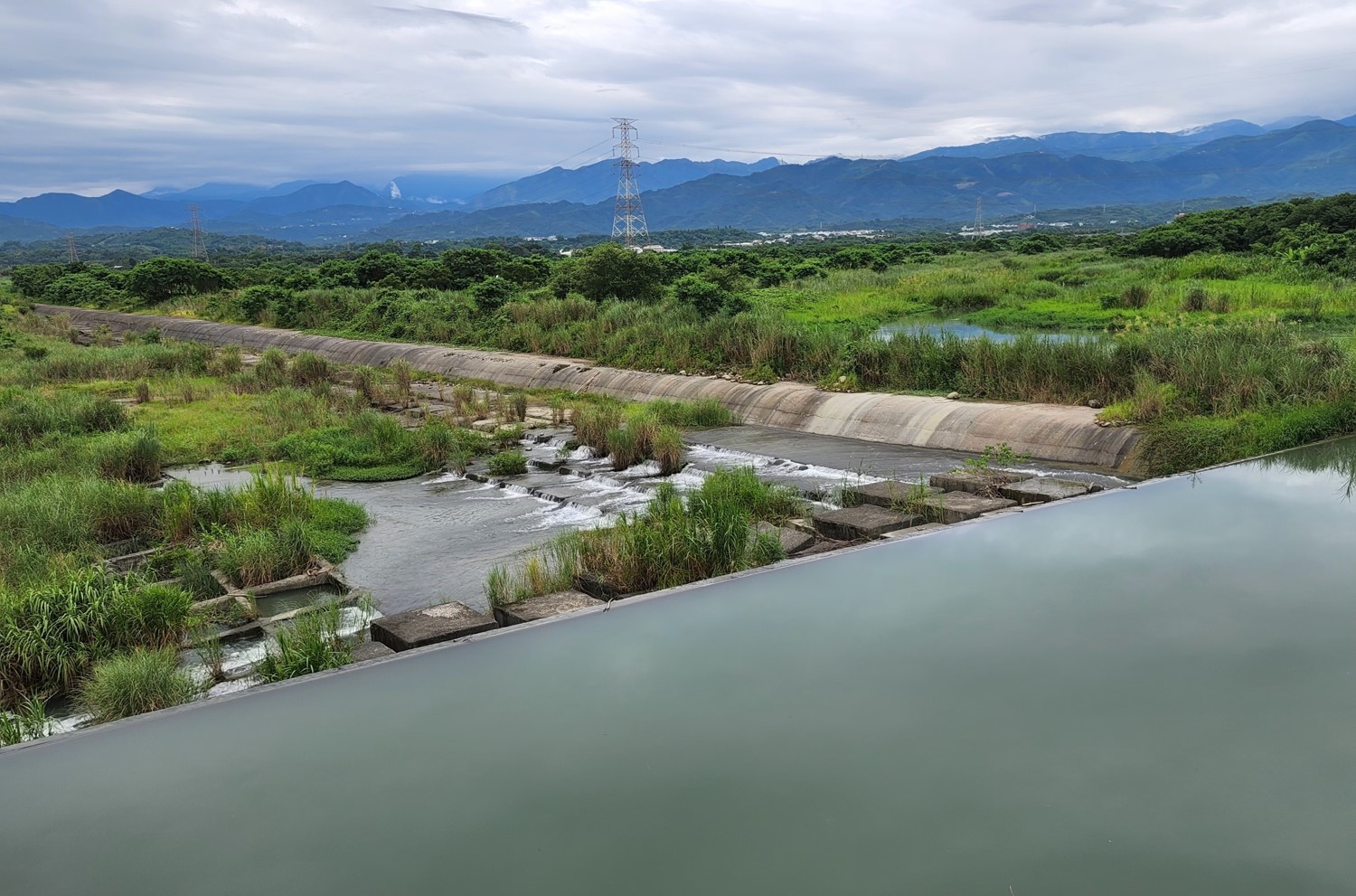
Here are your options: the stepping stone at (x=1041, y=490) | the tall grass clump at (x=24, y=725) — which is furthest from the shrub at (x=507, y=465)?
the tall grass clump at (x=24, y=725)

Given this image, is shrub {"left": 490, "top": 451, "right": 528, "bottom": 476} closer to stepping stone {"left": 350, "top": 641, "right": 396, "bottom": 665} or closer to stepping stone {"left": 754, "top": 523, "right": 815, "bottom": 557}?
stepping stone {"left": 754, "top": 523, "right": 815, "bottom": 557}

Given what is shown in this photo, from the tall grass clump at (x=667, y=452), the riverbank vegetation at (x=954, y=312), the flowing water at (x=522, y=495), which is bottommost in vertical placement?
the flowing water at (x=522, y=495)

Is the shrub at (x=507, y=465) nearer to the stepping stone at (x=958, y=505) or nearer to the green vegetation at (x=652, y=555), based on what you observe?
the green vegetation at (x=652, y=555)

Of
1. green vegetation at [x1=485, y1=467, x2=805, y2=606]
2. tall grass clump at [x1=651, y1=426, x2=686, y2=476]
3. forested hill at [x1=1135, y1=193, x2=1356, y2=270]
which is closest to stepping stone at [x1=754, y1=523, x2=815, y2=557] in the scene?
green vegetation at [x1=485, y1=467, x2=805, y2=606]

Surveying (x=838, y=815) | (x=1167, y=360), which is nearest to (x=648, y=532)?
(x=838, y=815)

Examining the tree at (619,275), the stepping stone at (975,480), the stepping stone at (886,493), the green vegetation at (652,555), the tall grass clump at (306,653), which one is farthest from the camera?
the tree at (619,275)

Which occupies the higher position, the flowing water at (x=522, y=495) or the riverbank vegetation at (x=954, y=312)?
the riverbank vegetation at (x=954, y=312)

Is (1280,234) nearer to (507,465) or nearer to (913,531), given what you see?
(507,465)
